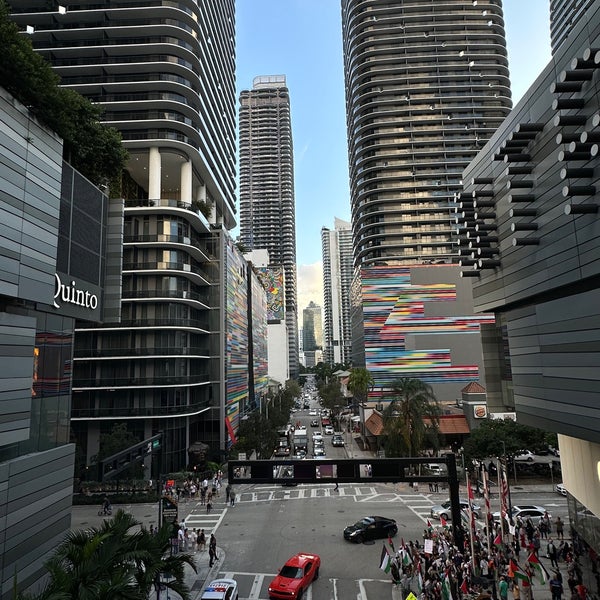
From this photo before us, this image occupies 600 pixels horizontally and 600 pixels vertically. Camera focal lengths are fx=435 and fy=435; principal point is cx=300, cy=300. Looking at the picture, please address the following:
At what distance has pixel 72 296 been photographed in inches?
763

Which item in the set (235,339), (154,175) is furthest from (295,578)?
(235,339)

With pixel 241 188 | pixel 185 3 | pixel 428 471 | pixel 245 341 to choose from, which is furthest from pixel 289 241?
pixel 428 471

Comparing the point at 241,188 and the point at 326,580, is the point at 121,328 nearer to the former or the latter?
the point at 326,580

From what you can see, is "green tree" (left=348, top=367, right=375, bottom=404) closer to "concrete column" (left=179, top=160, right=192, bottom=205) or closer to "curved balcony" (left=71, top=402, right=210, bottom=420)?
"curved balcony" (left=71, top=402, right=210, bottom=420)

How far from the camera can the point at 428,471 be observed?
39062 millimetres

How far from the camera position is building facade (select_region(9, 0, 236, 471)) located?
42.2 metres

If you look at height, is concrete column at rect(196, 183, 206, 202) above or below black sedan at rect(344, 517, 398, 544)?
above

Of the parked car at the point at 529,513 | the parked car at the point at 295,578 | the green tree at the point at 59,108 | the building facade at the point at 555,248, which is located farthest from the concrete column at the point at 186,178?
the parked car at the point at 529,513

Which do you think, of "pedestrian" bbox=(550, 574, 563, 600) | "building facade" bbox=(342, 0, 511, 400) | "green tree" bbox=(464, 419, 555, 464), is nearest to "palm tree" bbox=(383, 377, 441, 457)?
"green tree" bbox=(464, 419, 555, 464)

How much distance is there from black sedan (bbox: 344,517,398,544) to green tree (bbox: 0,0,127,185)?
23448mm

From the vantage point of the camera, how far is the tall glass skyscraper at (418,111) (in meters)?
82.5

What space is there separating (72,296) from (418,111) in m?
81.6

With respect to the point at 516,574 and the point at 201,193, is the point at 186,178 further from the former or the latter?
the point at 516,574

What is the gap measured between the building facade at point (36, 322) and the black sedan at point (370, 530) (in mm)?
14375
